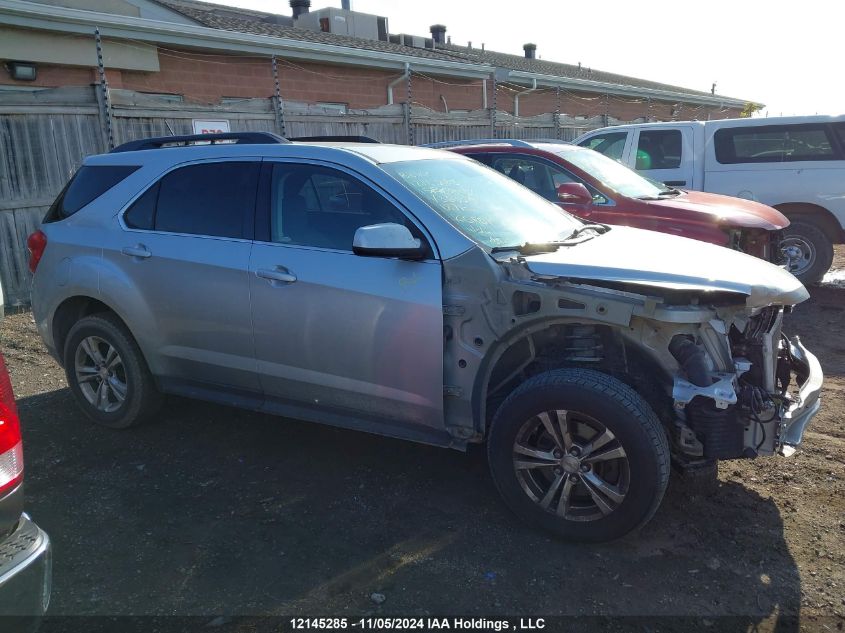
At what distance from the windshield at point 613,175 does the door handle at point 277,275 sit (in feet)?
14.0

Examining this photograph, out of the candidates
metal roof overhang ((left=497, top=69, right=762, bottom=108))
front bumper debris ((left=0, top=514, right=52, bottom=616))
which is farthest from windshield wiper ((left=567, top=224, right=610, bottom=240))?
metal roof overhang ((left=497, top=69, right=762, bottom=108))

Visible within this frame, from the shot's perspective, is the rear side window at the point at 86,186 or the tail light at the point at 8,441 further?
the rear side window at the point at 86,186

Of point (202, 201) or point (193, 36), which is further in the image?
point (193, 36)

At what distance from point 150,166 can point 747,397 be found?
3.83 metres

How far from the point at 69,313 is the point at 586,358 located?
362cm

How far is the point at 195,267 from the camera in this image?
4.04 meters

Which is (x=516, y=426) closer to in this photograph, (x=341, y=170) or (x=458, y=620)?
(x=458, y=620)

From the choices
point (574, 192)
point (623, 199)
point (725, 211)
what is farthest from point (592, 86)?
point (574, 192)

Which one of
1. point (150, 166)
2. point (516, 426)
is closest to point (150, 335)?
point (150, 166)

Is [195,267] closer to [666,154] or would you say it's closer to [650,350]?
[650,350]

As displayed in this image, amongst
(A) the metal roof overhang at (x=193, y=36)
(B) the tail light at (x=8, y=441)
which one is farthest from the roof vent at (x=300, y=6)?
(B) the tail light at (x=8, y=441)

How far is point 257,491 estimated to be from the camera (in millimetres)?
3799

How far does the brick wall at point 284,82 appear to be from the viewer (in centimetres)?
1092

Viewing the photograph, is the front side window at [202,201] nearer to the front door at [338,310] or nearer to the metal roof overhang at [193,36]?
the front door at [338,310]
